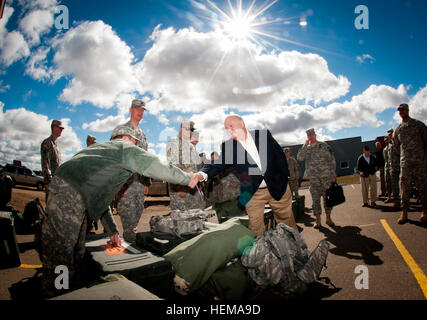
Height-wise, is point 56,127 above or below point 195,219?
above

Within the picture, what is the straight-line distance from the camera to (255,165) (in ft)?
11.9

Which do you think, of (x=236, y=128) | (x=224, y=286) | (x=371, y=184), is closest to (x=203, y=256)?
(x=224, y=286)

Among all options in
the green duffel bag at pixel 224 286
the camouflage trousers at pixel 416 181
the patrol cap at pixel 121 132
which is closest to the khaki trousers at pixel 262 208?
the green duffel bag at pixel 224 286

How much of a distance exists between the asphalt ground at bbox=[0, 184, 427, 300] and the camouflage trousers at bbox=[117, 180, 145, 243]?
1.31m

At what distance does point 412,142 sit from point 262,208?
4.30 m

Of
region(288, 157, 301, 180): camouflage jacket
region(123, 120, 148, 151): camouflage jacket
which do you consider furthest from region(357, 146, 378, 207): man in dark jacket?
region(123, 120, 148, 151): camouflage jacket

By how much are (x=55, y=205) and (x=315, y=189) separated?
555 centimetres

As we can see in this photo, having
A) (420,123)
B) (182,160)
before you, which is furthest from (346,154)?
(182,160)

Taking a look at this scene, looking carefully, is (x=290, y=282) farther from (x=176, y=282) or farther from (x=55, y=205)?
(x=55, y=205)

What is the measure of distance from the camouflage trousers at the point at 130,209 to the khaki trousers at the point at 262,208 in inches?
74.2

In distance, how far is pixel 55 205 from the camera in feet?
7.09

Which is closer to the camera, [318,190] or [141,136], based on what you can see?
[141,136]

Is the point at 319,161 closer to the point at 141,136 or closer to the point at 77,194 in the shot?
the point at 141,136
